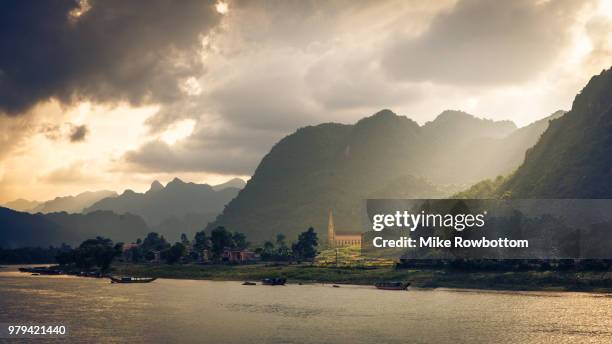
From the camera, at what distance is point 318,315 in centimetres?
12125

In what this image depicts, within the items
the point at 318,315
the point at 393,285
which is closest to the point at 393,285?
the point at 393,285

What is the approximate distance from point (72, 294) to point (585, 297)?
140069 mm

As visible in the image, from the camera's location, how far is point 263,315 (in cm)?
12288

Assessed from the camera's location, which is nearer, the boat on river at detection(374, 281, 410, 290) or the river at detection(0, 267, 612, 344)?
the river at detection(0, 267, 612, 344)

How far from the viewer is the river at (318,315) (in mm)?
96688

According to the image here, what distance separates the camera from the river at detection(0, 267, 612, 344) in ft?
317

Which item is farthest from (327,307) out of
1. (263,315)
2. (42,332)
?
(42,332)

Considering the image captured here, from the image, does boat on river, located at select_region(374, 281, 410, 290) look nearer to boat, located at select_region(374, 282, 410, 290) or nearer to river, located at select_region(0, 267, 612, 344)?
boat, located at select_region(374, 282, 410, 290)

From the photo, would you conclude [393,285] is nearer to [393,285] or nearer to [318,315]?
[393,285]

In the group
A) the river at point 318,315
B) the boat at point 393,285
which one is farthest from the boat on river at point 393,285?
the river at point 318,315

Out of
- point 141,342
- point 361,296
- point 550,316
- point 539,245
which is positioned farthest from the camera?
point 539,245

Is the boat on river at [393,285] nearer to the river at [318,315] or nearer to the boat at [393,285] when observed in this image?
the boat at [393,285]

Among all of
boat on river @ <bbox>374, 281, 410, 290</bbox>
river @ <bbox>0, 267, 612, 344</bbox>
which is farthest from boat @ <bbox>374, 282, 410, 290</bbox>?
river @ <bbox>0, 267, 612, 344</bbox>

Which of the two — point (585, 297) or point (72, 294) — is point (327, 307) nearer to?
point (585, 297)
